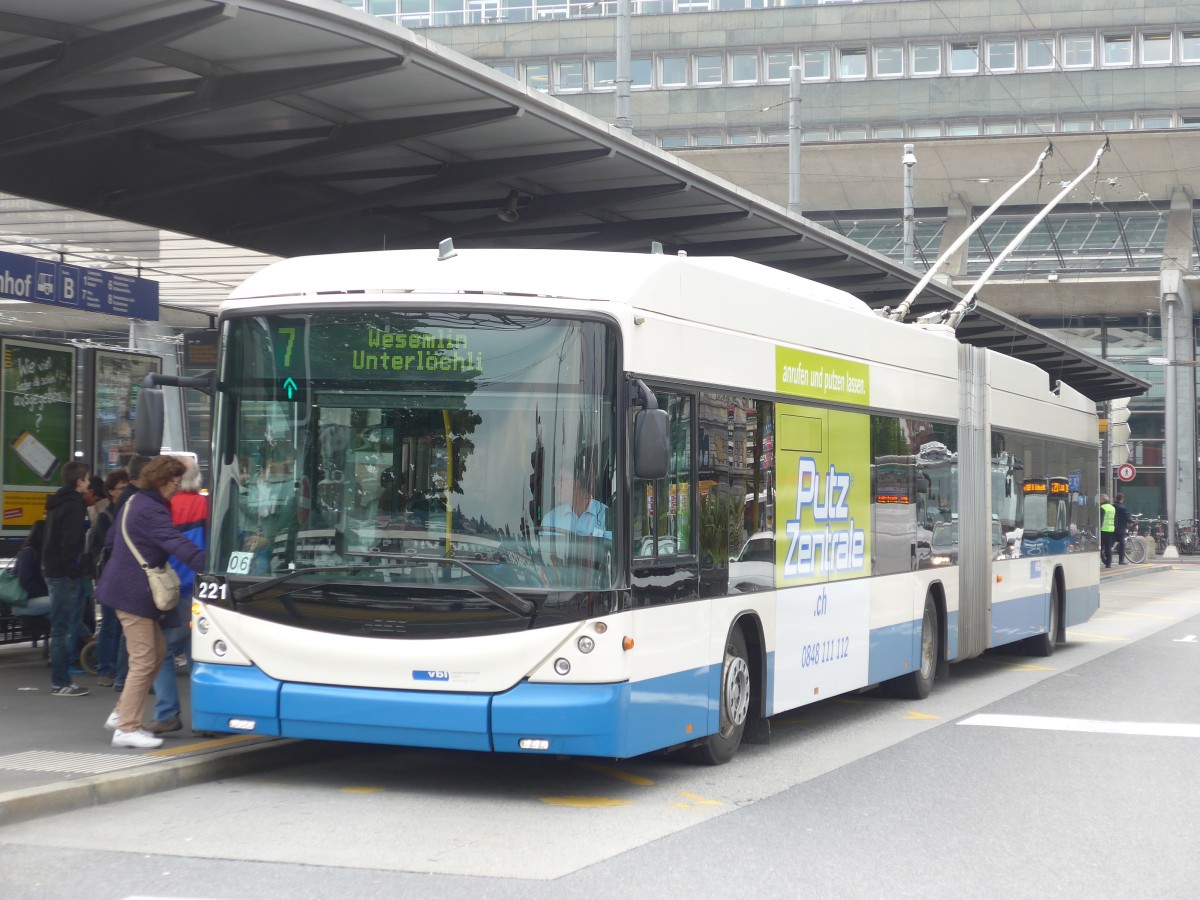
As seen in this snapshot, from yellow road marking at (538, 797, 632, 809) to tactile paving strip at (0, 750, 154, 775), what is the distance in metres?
2.13

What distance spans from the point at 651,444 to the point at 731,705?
224cm

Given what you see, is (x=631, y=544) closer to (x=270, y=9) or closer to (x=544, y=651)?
(x=544, y=651)

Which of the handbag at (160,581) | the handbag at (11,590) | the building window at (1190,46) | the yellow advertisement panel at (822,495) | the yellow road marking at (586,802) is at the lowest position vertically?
the yellow road marking at (586,802)

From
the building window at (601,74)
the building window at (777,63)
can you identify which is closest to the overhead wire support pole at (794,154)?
the building window at (777,63)

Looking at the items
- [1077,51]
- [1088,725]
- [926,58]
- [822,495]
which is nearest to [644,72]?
[926,58]

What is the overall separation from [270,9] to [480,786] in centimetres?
460

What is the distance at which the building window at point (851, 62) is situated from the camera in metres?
51.6

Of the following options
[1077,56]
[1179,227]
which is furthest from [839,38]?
[1179,227]

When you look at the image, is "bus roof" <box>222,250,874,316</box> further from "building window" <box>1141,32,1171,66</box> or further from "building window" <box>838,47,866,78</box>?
"building window" <box>1141,32,1171,66</box>

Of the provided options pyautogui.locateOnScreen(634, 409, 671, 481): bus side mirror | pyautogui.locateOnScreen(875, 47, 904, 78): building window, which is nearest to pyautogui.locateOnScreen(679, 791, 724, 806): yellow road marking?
pyautogui.locateOnScreen(634, 409, 671, 481): bus side mirror

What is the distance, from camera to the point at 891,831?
25.6 ft

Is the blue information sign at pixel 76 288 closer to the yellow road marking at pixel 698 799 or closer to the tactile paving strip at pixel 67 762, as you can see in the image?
the tactile paving strip at pixel 67 762

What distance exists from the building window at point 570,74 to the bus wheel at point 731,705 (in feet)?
150

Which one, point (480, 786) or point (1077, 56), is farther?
point (1077, 56)
